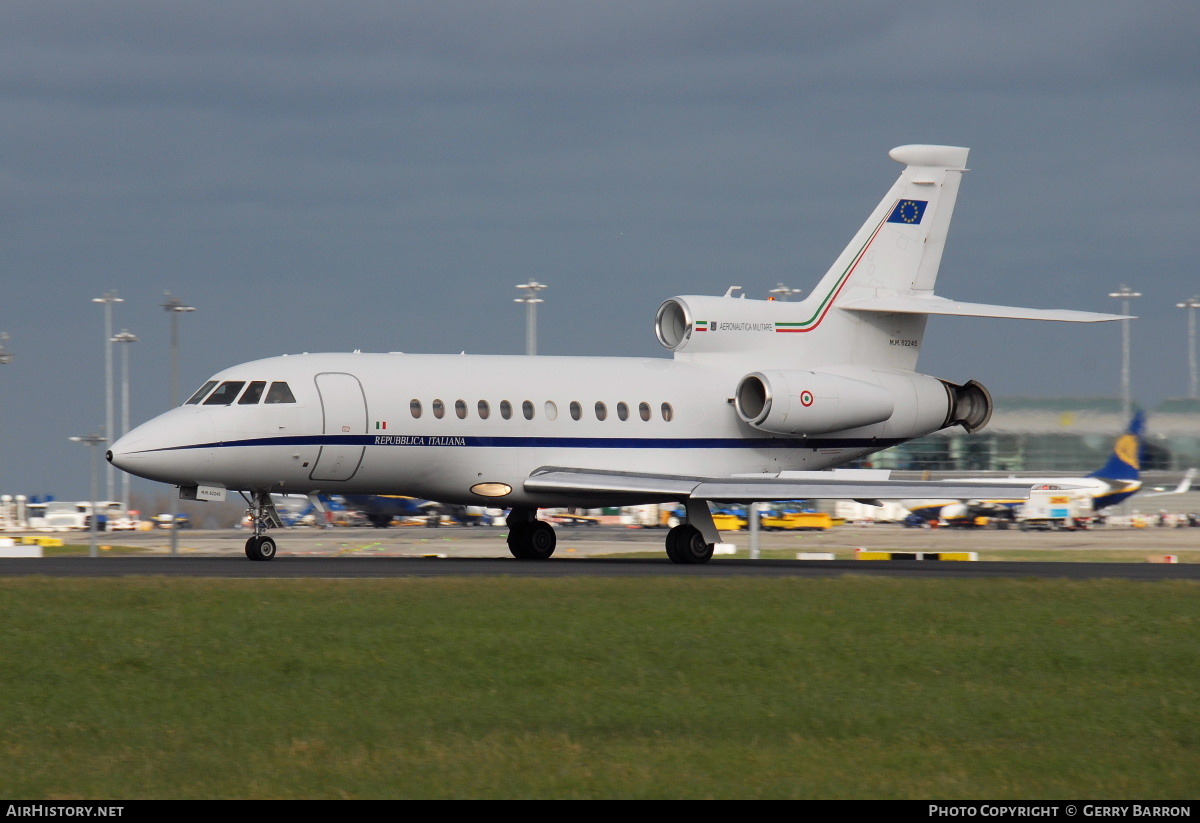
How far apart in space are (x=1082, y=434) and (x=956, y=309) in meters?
24.7

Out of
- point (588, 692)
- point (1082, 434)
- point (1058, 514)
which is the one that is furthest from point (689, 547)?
point (1058, 514)

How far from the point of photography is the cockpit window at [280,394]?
93.7 ft

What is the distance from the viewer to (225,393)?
93.6ft

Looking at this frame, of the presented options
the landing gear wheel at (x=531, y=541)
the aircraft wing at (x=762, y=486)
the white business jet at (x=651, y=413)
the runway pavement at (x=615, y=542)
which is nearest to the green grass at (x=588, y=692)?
the aircraft wing at (x=762, y=486)

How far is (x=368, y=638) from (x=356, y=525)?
2642 inches

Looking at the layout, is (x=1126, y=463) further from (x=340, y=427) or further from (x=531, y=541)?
(x=340, y=427)

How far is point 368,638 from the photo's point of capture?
16391 mm

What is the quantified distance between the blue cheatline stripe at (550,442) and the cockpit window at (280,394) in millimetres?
684

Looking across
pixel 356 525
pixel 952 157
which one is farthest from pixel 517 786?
pixel 356 525

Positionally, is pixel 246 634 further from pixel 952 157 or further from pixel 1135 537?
pixel 1135 537

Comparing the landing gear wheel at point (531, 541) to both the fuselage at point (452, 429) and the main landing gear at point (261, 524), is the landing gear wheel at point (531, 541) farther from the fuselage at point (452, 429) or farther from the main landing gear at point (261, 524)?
the main landing gear at point (261, 524)

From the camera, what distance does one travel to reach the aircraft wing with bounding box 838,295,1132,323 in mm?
32125

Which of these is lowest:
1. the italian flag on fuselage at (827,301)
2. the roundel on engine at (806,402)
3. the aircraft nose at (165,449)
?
the aircraft nose at (165,449)
